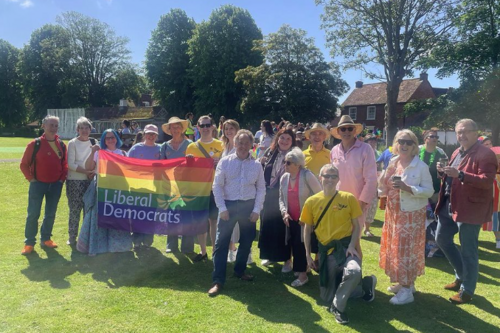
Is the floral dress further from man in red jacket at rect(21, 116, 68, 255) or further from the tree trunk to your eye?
the tree trunk

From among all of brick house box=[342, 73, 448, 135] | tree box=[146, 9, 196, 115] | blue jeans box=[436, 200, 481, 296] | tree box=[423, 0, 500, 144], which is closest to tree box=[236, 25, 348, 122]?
tree box=[146, 9, 196, 115]

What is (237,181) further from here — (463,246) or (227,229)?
(463,246)

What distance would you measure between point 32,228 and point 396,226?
Result: 219 inches

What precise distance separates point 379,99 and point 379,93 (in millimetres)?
1265

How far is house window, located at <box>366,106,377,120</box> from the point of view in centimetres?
5241

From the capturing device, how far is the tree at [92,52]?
2306 inches

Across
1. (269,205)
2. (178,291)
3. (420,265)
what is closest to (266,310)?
(178,291)

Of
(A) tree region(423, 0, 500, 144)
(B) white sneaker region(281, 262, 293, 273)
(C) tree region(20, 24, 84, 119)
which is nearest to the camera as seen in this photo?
(B) white sneaker region(281, 262, 293, 273)

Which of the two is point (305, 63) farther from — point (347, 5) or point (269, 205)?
point (269, 205)

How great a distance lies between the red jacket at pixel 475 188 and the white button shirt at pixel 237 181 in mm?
2362

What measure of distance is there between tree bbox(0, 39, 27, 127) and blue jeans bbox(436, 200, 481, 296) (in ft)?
229

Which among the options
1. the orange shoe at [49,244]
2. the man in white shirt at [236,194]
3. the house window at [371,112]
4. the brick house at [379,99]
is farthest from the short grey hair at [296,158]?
the house window at [371,112]

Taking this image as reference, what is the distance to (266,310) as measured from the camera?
14.6 feet

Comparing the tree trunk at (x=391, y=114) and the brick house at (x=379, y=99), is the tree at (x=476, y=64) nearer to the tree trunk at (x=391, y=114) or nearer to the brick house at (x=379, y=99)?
the tree trunk at (x=391, y=114)
